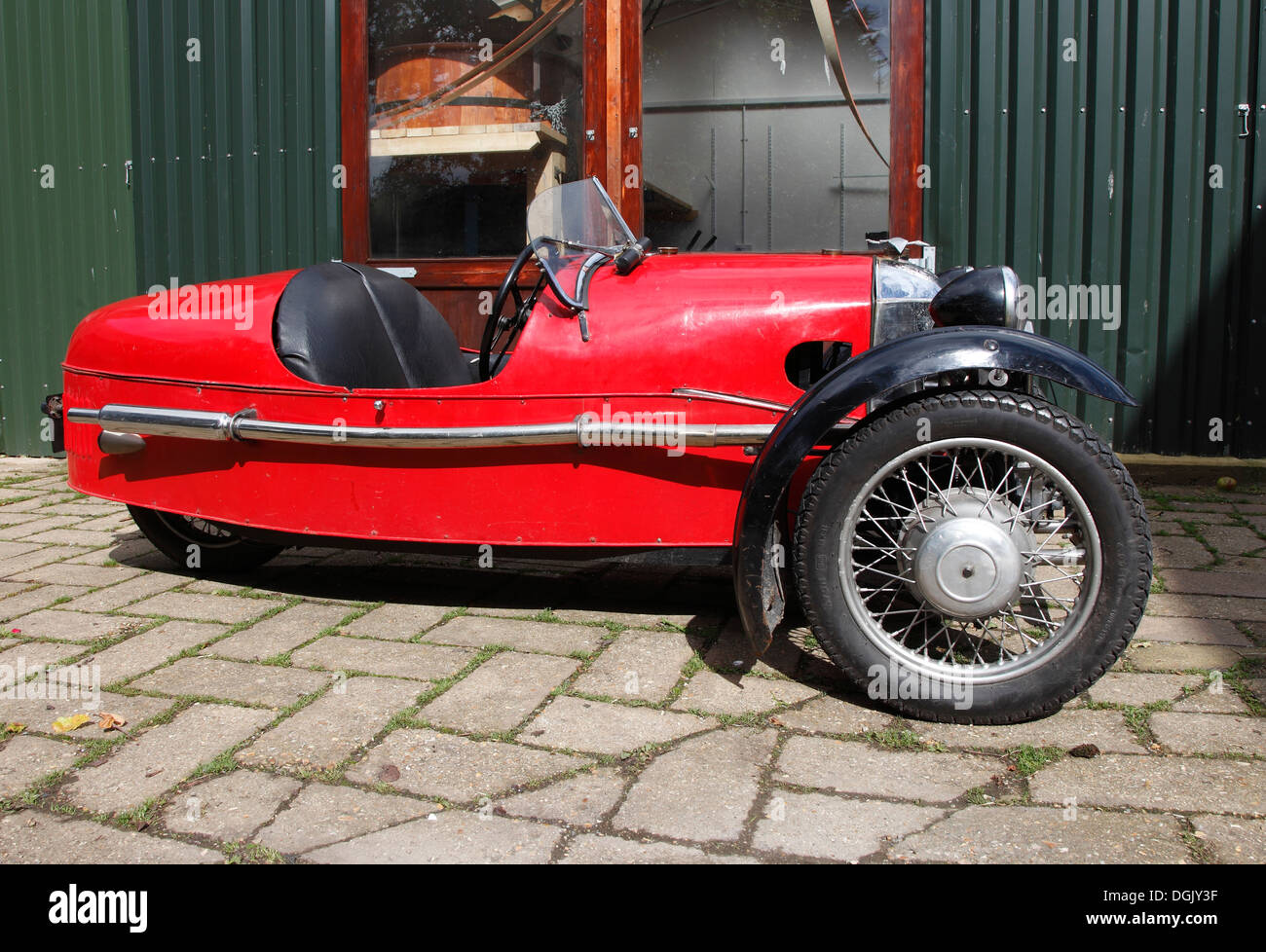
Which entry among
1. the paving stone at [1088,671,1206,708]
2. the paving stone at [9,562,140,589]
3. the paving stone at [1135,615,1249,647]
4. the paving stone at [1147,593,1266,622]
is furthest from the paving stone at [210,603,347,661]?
the paving stone at [1147,593,1266,622]

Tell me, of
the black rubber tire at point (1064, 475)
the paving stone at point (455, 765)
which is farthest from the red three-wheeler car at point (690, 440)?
the paving stone at point (455, 765)

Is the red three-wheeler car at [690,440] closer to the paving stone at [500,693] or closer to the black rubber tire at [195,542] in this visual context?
the black rubber tire at [195,542]

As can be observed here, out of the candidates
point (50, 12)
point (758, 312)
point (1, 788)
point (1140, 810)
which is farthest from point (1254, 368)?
point (50, 12)

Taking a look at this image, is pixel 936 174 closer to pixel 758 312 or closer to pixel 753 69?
pixel 753 69

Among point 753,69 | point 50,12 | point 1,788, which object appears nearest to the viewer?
point 1,788

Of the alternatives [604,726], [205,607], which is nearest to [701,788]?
[604,726]

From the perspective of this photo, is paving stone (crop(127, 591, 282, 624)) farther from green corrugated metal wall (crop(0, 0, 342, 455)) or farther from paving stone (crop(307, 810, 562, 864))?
green corrugated metal wall (crop(0, 0, 342, 455))

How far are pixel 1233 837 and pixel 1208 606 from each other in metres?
1.65

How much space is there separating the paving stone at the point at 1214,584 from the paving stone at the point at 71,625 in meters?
3.53

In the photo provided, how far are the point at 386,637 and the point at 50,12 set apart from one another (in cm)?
584

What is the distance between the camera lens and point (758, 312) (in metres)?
2.85

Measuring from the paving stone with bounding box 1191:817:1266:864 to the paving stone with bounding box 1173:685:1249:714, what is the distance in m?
0.58

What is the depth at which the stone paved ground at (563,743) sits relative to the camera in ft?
6.29
